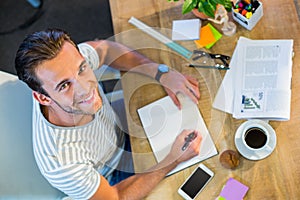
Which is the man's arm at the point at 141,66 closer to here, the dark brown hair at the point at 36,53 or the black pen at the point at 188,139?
the black pen at the point at 188,139

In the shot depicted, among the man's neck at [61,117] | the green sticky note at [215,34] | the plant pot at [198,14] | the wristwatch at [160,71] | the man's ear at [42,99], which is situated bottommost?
the man's neck at [61,117]

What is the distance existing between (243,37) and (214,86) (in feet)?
0.55

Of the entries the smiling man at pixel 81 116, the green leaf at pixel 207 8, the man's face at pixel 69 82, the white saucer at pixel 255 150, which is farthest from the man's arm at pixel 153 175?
the green leaf at pixel 207 8

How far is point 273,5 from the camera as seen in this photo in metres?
1.33

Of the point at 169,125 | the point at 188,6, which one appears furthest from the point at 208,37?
the point at 169,125

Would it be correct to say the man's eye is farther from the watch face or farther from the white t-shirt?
the watch face

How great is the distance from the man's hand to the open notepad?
0.02 metres

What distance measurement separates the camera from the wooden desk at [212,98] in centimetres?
118

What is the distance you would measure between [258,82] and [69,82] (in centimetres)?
51

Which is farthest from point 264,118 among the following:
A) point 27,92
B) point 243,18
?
point 27,92

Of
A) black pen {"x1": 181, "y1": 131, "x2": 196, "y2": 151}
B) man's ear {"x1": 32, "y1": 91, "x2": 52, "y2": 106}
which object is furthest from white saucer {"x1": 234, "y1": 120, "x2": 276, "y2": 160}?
man's ear {"x1": 32, "y1": 91, "x2": 52, "y2": 106}

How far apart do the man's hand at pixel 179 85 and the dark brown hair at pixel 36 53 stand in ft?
1.11

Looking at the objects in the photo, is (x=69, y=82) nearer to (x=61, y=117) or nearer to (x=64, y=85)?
(x=64, y=85)

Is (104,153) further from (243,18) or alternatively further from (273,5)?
(273,5)
